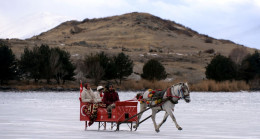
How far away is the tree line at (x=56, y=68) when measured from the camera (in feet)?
240

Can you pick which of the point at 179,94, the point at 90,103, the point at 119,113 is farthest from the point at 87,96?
the point at 179,94

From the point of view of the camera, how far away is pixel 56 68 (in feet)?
240

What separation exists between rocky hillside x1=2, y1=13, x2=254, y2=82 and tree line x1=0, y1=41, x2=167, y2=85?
336 inches

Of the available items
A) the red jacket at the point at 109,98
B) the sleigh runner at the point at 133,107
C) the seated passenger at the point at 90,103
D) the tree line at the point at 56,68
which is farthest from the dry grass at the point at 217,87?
the seated passenger at the point at 90,103

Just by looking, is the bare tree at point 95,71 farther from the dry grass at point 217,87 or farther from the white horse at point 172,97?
the white horse at point 172,97

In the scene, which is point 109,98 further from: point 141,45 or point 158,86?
point 141,45

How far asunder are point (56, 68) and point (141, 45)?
80.5 metres

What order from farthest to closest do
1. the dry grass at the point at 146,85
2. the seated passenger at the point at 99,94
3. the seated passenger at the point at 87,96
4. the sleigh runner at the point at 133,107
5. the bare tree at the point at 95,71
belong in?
the bare tree at the point at 95,71 → the dry grass at the point at 146,85 → the seated passenger at the point at 99,94 → the seated passenger at the point at 87,96 → the sleigh runner at the point at 133,107

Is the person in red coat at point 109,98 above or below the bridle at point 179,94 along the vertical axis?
below

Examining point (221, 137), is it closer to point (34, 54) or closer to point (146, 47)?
point (34, 54)

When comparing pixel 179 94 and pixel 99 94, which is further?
pixel 99 94

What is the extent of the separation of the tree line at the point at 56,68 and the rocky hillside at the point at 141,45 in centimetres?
854

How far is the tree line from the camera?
73.2 metres

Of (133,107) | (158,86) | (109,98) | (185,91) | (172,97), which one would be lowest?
(158,86)
